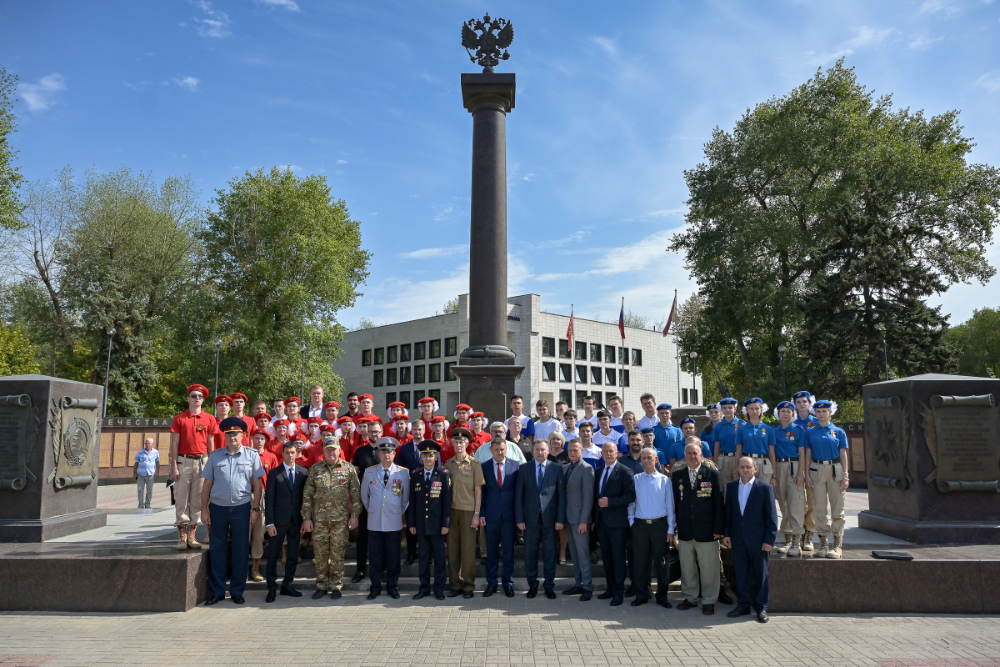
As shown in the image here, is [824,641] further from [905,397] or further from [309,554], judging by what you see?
[309,554]

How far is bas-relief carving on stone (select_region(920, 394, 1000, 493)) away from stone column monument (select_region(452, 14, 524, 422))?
6909 millimetres

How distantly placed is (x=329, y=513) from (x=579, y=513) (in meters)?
3.01

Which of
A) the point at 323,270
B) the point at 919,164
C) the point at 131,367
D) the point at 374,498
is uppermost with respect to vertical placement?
the point at 919,164

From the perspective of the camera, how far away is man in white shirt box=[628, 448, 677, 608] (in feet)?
24.7

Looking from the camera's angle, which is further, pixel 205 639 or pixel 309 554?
pixel 309 554

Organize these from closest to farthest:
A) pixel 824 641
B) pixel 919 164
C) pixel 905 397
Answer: pixel 824 641, pixel 905 397, pixel 919 164

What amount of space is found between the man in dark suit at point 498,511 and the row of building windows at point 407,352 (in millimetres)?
47048

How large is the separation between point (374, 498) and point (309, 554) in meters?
1.62

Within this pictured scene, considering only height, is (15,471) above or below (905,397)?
below

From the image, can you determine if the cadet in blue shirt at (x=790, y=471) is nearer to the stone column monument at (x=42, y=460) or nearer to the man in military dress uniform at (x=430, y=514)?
the man in military dress uniform at (x=430, y=514)

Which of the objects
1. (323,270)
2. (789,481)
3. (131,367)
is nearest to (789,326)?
(323,270)

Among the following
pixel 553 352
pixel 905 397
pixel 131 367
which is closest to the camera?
pixel 905 397

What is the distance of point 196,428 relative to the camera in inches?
349

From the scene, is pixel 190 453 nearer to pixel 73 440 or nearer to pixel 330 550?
pixel 330 550
